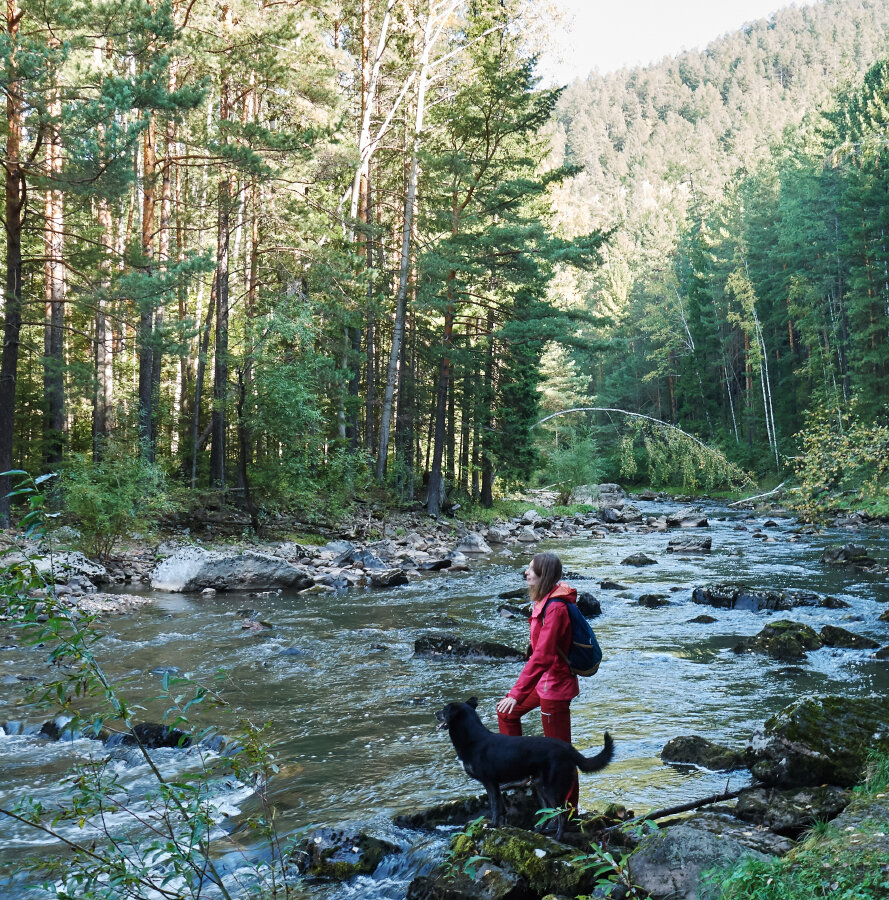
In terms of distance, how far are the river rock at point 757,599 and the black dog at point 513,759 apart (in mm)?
9428

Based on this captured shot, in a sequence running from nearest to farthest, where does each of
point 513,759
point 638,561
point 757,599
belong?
point 513,759
point 757,599
point 638,561

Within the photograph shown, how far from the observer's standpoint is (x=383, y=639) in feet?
35.6

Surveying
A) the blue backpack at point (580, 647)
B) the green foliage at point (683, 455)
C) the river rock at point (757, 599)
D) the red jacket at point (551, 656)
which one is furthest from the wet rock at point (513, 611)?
the green foliage at point (683, 455)

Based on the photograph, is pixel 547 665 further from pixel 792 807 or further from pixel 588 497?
pixel 588 497

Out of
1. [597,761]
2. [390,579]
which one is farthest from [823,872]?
[390,579]

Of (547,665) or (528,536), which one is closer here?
(547,665)

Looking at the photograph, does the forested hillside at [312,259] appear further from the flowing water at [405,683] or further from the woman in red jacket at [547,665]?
the woman in red jacket at [547,665]

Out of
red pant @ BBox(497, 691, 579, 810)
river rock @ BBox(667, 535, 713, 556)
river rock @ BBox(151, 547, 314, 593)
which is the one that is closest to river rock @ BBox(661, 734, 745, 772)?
red pant @ BBox(497, 691, 579, 810)

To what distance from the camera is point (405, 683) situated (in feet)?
28.6

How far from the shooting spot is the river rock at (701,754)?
19.7 feet

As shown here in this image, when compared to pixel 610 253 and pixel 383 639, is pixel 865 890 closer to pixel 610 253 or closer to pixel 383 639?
pixel 383 639

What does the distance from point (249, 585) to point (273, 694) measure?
706 centimetres

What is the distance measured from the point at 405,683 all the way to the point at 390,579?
22.7 feet

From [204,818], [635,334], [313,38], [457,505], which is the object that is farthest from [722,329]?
[204,818]
